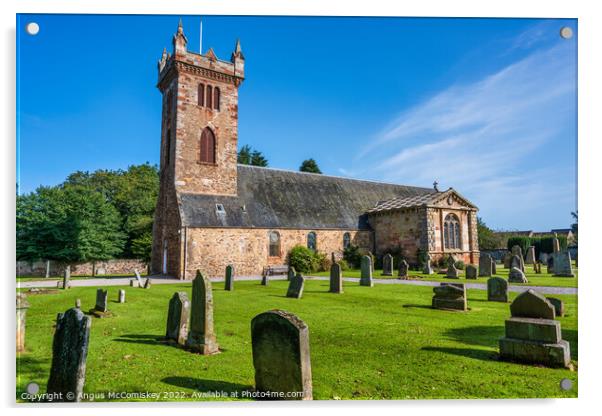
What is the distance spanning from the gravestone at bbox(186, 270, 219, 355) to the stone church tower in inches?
607

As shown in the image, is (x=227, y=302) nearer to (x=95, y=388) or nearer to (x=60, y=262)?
(x=95, y=388)

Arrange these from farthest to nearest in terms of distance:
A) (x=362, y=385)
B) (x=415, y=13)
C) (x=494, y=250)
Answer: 1. (x=494, y=250)
2. (x=415, y=13)
3. (x=362, y=385)

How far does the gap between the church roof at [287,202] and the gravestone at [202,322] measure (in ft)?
49.2

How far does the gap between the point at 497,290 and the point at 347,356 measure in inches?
295

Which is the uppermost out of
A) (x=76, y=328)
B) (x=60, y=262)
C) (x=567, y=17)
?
(x=567, y=17)

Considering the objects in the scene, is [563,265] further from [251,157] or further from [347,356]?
[251,157]

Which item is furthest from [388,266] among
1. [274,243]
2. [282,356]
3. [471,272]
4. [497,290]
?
[282,356]

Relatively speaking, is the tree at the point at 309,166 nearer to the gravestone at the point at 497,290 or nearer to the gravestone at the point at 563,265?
the gravestone at the point at 563,265

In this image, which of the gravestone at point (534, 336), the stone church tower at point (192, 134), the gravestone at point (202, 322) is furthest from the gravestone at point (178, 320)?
the stone church tower at point (192, 134)

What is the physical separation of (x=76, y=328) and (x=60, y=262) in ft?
83.2

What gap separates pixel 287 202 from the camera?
87.9ft

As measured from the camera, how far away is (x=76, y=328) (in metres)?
4.39

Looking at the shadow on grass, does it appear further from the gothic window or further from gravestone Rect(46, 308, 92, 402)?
the gothic window

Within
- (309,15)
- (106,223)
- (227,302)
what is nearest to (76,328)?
(309,15)
